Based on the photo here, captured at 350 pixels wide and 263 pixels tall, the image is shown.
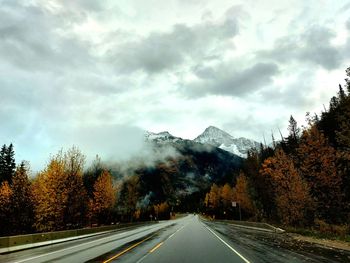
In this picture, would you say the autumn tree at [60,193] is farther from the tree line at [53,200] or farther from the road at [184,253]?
the road at [184,253]

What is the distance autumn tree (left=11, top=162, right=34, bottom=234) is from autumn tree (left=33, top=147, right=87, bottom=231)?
389cm

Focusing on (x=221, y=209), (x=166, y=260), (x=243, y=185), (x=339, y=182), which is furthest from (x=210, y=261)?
(x=221, y=209)

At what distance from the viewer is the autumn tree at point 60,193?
56.7 metres

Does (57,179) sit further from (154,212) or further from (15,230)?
(154,212)

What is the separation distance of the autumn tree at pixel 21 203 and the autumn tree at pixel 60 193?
389 centimetres

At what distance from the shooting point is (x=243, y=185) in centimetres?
8781

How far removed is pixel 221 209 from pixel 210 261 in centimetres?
12204

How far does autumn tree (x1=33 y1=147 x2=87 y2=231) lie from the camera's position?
5666cm

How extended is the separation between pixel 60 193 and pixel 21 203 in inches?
488

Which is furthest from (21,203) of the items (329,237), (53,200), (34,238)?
(329,237)

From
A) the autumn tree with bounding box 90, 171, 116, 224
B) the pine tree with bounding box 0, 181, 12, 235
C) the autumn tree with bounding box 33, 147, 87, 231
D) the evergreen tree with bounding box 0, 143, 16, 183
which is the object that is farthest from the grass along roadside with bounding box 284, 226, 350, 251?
the evergreen tree with bounding box 0, 143, 16, 183

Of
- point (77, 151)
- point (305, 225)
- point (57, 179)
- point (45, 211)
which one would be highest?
point (77, 151)

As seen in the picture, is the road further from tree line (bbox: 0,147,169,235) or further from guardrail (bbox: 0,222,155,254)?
tree line (bbox: 0,147,169,235)

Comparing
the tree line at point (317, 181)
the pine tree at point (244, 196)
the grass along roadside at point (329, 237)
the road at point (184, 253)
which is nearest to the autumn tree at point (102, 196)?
the pine tree at point (244, 196)
